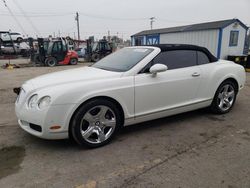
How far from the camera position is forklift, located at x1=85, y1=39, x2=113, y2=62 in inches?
797

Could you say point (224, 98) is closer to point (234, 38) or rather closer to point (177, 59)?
point (177, 59)

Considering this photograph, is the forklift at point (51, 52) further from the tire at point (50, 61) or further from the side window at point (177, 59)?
the side window at point (177, 59)

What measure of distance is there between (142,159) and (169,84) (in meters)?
1.37

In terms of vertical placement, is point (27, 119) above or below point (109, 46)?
below

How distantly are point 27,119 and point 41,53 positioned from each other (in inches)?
581

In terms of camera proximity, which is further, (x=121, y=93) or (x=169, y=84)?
(x=169, y=84)

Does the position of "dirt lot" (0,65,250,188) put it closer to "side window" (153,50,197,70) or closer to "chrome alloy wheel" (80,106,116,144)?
"chrome alloy wheel" (80,106,116,144)

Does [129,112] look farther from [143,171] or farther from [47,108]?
[47,108]

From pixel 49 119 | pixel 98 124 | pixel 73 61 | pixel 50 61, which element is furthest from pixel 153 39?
pixel 49 119

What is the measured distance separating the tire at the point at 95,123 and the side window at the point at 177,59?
1157 millimetres

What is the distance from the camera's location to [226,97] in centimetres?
455

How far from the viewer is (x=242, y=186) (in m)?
2.30

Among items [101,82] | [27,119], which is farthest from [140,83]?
[27,119]

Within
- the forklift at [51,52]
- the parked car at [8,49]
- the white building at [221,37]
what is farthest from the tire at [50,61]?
the white building at [221,37]
